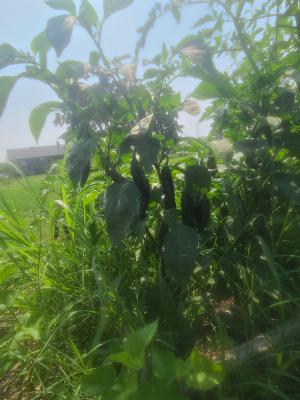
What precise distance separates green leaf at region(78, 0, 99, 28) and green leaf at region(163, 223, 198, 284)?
2.22 feet

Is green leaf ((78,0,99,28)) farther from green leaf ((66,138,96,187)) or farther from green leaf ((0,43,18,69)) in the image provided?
green leaf ((66,138,96,187))

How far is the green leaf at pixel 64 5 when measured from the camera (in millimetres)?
882

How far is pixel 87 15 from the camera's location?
35.7 inches

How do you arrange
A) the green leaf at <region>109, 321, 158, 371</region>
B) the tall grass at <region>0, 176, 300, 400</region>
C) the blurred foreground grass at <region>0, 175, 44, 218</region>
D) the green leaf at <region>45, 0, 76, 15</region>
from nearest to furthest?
the green leaf at <region>109, 321, 158, 371</region> → the tall grass at <region>0, 176, 300, 400</region> → the green leaf at <region>45, 0, 76, 15</region> → the blurred foreground grass at <region>0, 175, 44, 218</region>

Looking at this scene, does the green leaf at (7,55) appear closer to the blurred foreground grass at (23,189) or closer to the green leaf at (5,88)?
the green leaf at (5,88)

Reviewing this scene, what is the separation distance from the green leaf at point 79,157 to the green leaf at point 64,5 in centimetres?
40

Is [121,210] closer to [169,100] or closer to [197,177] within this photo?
[197,177]

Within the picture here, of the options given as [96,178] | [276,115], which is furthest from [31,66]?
[276,115]

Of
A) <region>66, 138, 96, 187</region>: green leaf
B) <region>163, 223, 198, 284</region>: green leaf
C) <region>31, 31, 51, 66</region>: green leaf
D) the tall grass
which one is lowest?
the tall grass

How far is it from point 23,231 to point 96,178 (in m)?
0.39

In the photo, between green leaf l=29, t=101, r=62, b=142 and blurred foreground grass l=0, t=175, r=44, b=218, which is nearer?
green leaf l=29, t=101, r=62, b=142

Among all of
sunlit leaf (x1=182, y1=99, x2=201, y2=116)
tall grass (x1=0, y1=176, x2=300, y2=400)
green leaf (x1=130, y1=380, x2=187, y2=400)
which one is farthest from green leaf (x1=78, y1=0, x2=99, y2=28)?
green leaf (x1=130, y1=380, x2=187, y2=400)

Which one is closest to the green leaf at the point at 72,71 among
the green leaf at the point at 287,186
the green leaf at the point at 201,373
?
the green leaf at the point at 287,186

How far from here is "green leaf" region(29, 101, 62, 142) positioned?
0.95 m
